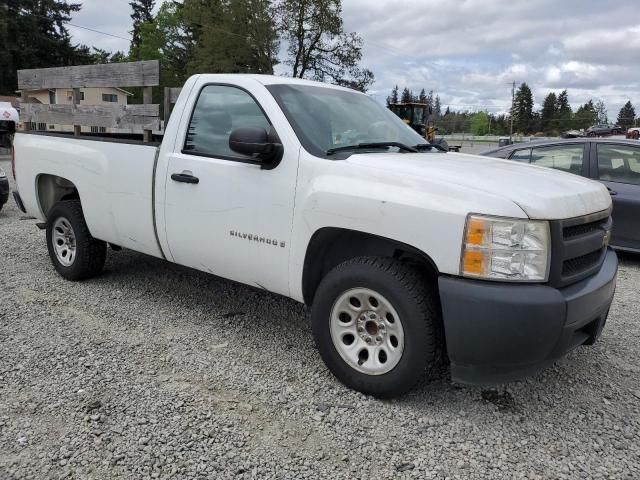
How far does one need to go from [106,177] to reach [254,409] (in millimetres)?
2561

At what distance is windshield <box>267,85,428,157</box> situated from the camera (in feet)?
11.3

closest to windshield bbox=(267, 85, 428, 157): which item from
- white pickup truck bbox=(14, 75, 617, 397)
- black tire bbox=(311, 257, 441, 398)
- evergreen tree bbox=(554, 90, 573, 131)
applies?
white pickup truck bbox=(14, 75, 617, 397)

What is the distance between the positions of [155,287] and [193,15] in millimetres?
52753

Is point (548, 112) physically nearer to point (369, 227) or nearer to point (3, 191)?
point (3, 191)

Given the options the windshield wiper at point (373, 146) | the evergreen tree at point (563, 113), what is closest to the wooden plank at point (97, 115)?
the windshield wiper at point (373, 146)

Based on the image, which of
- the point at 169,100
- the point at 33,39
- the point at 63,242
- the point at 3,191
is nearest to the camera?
the point at 169,100

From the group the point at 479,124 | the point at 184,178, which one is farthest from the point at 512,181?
the point at 479,124

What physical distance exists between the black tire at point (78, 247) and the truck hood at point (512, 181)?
9.83 feet

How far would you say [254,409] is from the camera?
3008 mm

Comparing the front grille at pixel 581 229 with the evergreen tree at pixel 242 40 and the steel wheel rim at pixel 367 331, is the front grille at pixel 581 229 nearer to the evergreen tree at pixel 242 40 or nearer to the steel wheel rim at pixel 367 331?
the steel wheel rim at pixel 367 331

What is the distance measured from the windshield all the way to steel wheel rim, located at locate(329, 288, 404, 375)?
36.1 inches

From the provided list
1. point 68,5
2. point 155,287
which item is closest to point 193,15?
point 68,5

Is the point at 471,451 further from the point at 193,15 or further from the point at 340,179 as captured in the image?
the point at 193,15

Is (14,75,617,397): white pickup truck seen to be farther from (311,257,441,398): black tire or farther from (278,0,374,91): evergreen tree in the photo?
(278,0,374,91): evergreen tree
